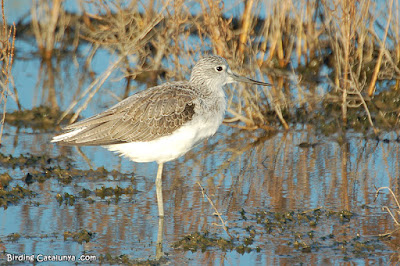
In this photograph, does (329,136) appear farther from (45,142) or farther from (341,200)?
(45,142)

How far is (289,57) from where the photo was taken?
11938 mm

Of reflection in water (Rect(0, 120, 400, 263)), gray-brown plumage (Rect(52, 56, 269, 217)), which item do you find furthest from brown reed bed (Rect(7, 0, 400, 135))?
gray-brown plumage (Rect(52, 56, 269, 217))

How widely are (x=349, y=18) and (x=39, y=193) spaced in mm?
4741

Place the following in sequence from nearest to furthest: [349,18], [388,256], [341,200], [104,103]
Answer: [388,256], [341,200], [349,18], [104,103]

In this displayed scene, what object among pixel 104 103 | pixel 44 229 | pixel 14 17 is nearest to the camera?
pixel 44 229

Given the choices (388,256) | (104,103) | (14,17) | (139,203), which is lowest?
(388,256)

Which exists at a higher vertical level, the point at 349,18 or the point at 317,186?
the point at 349,18

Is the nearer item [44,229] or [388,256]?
[388,256]

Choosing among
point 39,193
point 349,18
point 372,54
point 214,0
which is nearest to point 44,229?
point 39,193

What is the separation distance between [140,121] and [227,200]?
1231mm

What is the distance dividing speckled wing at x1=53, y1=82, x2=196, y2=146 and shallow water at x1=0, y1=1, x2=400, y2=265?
2.10ft

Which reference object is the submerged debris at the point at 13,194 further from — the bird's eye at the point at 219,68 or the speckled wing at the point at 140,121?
the bird's eye at the point at 219,68

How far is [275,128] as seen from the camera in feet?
31.7

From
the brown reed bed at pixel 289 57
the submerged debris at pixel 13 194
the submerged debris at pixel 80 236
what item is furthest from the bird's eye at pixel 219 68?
the submerged debris at pixel 80 236
